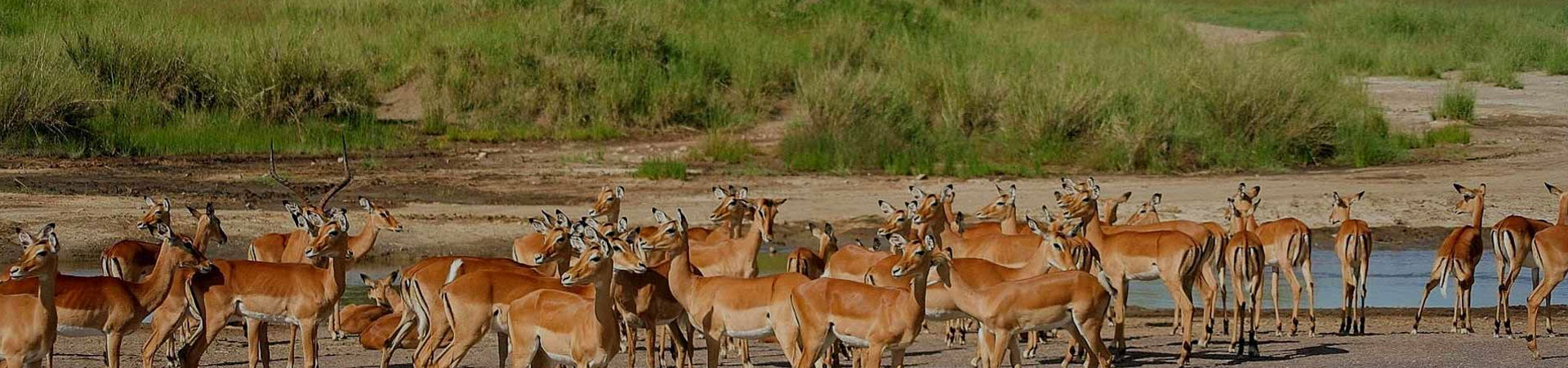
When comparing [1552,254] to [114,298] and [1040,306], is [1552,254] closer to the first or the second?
[1040,306]

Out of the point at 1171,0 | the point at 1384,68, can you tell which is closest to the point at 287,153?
the point at 1384,68

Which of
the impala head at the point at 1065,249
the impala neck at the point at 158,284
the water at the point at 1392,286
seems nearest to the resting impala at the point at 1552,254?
the water at the point at 1392,286

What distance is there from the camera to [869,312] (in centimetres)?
1116

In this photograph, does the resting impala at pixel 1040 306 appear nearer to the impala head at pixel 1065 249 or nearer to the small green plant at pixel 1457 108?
the impala head at pixel 1065 249

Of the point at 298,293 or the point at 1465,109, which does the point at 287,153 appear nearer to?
the point at 298,293

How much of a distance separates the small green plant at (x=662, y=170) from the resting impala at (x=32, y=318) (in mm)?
14199

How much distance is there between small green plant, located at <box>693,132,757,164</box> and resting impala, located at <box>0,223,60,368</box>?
53.3 ft

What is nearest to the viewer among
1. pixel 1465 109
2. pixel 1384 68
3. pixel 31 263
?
pixel 31 263

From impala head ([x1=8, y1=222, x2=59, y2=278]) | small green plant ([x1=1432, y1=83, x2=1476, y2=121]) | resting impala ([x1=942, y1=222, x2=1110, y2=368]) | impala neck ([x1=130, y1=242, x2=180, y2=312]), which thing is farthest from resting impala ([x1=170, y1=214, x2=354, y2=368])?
small green plant ([x1=1432, y1=83, x2=1476, y2=121])

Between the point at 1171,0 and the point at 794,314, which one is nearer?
the point at 794,314

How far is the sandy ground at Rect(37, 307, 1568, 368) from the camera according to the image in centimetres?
1323

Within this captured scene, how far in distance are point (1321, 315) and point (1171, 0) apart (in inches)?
2183

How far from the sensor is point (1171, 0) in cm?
7050

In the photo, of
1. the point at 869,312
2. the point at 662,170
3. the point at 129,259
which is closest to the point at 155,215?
the point at 129,259
